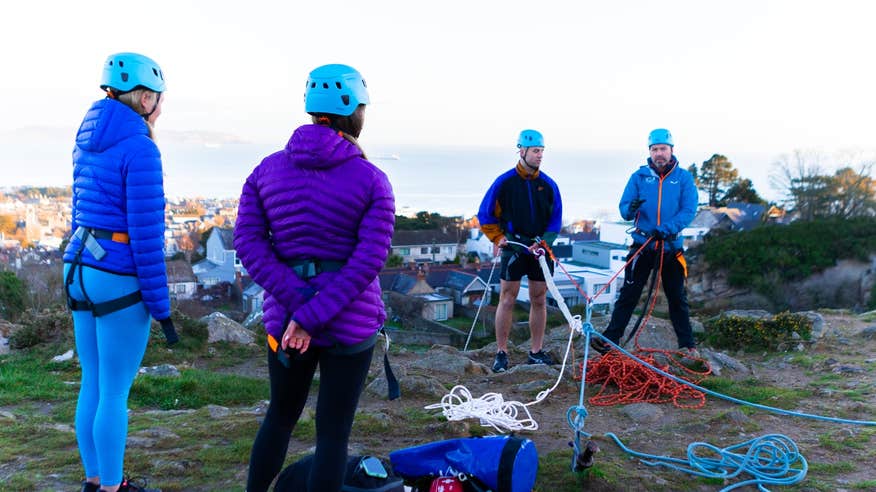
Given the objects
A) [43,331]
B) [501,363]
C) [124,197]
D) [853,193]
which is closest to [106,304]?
[124,197]

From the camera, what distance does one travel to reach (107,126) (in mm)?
3205

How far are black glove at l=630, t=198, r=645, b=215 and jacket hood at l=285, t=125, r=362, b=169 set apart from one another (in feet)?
15.1

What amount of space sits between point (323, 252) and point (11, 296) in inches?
458

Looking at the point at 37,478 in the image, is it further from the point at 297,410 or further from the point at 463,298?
the point at 463,298

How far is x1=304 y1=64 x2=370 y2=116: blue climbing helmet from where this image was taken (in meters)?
2.88

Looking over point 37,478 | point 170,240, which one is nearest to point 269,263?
point 37,478

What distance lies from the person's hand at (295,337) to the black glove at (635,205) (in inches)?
190

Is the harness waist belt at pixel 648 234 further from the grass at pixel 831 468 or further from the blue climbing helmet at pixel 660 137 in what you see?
the grass at pixel 831 468

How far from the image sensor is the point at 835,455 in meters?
4.48

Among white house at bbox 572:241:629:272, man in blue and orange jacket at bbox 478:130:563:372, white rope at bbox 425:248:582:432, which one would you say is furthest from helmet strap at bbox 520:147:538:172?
white house at bbox 572:241:629:272

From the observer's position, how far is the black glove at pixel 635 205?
6754mm

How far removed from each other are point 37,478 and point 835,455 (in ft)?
16.5

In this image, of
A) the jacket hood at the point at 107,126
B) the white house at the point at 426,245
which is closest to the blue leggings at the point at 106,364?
the jacket hood at the point at 107,126

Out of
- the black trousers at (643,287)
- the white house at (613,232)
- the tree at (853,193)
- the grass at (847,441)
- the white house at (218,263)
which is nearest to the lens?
the grass at (847,441)
